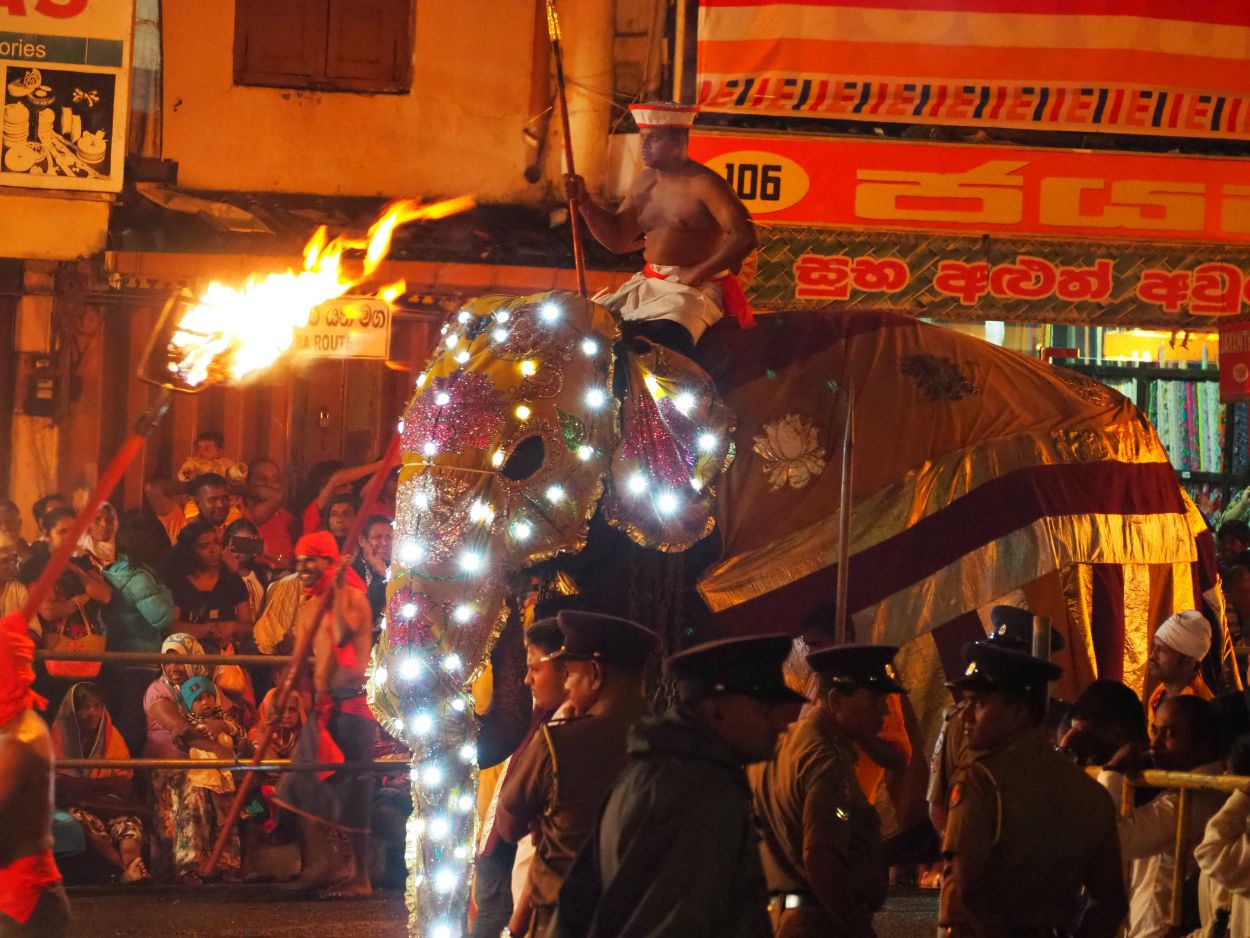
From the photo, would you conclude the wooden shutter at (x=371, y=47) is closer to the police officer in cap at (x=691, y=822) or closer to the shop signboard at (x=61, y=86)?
the shop signboard at (x=61, y=86)

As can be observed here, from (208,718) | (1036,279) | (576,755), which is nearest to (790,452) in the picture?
(576,755)

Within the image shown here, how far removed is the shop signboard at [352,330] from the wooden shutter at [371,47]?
272cm

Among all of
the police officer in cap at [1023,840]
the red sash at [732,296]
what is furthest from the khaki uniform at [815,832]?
the red sash at [732,296]

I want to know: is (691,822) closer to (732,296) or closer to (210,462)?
(732,296)

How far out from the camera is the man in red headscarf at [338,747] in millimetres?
9422

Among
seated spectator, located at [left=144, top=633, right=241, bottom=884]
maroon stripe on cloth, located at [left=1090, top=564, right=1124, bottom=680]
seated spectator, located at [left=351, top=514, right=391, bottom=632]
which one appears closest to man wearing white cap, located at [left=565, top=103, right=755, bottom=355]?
maroon stripe on cloth, located at [left=1090, top=564, right=1124, bottom=680]

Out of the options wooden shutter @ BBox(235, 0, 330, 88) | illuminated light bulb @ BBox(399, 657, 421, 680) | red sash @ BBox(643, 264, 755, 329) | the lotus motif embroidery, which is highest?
wooden shutter @ BBox(235, 0, 330, 88)

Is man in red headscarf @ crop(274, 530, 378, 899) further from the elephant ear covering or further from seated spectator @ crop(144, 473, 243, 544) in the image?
the elephant ear covering

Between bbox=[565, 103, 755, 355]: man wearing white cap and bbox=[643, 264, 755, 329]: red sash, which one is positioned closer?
bbox=[565, 103, 755, 355]: man wearing white cap

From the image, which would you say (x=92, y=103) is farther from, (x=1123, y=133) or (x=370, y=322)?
(x=1123, y=133)

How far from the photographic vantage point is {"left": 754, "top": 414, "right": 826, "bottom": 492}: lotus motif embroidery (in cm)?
750

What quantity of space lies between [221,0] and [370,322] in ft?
11.0

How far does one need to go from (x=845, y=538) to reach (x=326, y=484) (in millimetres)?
5848

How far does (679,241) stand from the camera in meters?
7.66
